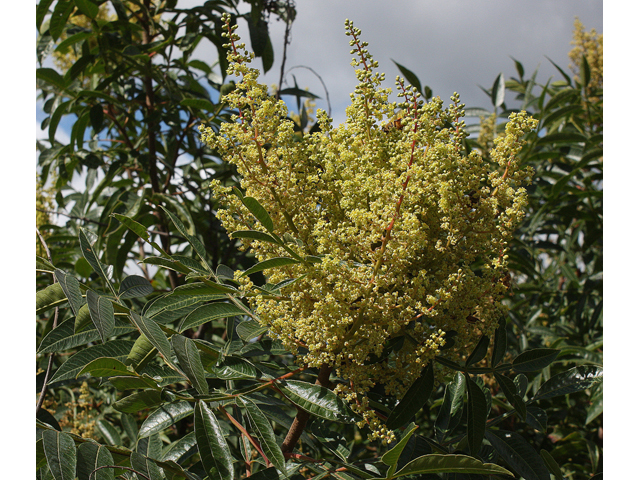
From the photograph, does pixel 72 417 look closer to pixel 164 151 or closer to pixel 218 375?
pixel 164 151

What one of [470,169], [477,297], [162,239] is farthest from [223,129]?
[162,239]

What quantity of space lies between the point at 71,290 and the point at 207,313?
0.26m

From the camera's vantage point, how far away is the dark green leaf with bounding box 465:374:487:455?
95cm

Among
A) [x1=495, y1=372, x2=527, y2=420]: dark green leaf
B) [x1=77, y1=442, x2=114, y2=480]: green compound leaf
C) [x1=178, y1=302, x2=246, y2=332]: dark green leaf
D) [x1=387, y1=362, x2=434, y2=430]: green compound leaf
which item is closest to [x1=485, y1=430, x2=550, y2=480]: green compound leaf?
[x1=495, y1=372, x2=527, y2=420]: dark green leaf

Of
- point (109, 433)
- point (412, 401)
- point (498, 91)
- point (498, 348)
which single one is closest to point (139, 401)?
point (412, 401)

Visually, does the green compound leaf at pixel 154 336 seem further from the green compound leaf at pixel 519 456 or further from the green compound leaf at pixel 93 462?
the green compound leaf at pixel 519 456

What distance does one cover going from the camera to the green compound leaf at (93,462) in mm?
785

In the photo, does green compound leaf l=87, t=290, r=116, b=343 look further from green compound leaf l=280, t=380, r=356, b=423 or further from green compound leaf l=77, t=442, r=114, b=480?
green compound leaf l=280, t=380, r=356, b=423

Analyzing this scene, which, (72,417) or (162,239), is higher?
(162,239)

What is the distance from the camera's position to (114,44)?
7.46 ft

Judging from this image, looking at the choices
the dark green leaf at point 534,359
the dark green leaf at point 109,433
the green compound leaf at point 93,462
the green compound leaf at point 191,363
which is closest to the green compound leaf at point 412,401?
the dark green leaf at point 534,359

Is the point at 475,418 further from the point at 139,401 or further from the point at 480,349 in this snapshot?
the point at 139,401

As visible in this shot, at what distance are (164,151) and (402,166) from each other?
2.05 meters

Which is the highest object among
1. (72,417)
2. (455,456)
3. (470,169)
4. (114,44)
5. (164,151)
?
(114,44)
